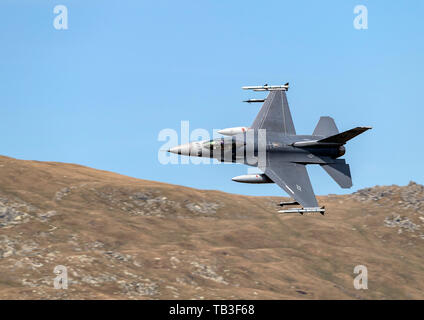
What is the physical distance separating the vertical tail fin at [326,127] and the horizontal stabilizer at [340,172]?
9.19 feet

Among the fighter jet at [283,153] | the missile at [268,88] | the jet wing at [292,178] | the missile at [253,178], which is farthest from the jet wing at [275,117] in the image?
the missile at [253,178]

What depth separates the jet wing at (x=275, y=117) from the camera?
47.7 metres

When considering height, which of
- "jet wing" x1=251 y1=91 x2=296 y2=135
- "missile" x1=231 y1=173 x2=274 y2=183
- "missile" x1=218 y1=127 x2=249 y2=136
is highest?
"jet wing" x1=251 y1=91 x2=296 y2=135

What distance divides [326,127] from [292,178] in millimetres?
5727

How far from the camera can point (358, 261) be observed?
150375 millimetres

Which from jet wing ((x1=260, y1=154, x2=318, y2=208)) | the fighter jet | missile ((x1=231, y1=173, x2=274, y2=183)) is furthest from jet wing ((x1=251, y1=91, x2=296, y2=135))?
missile ((x1=231, y1=173, x2=274, y2=183))

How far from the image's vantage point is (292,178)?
→ 43.9m

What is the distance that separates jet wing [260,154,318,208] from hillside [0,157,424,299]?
59828mm

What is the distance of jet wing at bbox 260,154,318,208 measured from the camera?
42.8 m

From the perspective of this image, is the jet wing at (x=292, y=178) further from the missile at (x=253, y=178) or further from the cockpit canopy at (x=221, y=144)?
the cockpit canopy at (x=221, y=144)

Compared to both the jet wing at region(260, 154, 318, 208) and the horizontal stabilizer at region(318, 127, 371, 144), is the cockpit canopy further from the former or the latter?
the horizontal stabilizer at region(318, 127, 371, 144)

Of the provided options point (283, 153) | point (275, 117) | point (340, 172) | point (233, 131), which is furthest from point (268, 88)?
point (340, 172)
